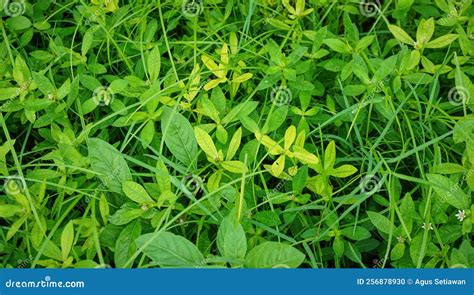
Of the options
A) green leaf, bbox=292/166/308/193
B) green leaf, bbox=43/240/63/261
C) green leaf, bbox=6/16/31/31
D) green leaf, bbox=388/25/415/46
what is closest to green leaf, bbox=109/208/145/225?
green leaf, bbox=43/240/63/261

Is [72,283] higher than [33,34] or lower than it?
lower

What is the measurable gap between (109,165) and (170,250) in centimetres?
29

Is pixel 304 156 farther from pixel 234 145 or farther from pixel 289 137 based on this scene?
pixel 234 145

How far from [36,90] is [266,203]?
0.75 m

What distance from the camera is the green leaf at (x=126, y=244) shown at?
147 cm

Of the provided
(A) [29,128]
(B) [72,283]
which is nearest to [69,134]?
(A) [29,128]

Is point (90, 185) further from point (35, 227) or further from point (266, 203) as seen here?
point (266, 203)

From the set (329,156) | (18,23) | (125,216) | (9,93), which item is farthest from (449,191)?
(18,23)

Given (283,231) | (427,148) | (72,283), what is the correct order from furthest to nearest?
(427,148) < (283,231) < (72,283)

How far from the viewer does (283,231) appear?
1.61m

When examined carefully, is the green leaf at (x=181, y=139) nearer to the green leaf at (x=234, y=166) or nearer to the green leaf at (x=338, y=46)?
the green leaf at (x=234, y=166)

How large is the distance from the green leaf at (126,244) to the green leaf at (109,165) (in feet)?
0.34

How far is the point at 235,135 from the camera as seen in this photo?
157cm

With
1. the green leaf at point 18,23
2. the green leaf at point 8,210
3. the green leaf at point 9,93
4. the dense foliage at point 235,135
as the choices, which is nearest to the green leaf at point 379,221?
the dense foliage at point 235,135
